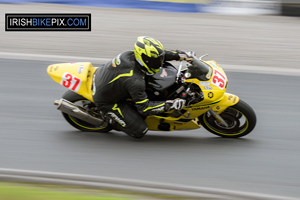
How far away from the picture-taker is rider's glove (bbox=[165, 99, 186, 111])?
5.92 metres

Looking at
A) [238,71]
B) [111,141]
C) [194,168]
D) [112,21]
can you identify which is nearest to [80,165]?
[111,141]

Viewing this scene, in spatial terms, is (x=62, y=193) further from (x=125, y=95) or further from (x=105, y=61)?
(x=105, y=61)

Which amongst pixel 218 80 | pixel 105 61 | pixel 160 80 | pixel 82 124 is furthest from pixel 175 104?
pixel 105 61

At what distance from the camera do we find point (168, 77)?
6145 mm

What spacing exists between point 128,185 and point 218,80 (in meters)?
1.76

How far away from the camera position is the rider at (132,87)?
19.2ft

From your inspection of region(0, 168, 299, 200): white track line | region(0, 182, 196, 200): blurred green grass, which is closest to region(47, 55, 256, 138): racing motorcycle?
region(0, 168, 299, 200): white track line

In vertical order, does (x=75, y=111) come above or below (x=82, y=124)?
above

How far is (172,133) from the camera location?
6.91 meters

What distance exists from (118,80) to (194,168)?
4.59 feet

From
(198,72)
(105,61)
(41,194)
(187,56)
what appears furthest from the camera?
(105,61)

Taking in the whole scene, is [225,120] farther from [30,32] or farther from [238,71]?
[30,32]

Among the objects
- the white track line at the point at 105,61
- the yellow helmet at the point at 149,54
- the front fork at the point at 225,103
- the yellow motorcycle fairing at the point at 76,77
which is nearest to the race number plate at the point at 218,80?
the front fork at the point at 225,103

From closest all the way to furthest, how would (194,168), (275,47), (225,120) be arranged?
(194,168)
(225,120)
(275,47)
